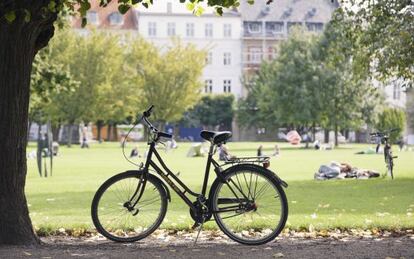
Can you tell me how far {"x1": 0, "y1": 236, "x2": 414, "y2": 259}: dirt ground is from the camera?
22.7ft

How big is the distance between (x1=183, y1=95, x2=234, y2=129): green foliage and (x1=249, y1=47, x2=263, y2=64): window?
823cm

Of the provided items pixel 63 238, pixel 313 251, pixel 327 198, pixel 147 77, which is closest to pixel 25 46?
pixel 63 238

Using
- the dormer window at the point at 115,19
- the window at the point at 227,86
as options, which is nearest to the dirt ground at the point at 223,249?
the dormer window at the point at 115,19

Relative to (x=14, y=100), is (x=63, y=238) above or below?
below

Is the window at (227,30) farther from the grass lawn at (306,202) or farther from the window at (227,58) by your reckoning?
the grass lawn at (306,202)

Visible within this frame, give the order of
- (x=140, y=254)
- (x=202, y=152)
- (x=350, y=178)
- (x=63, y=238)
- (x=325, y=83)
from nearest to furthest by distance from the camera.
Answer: (x=140, y=254)
(x=63, y=238)
(x=350, y=178)
(x=202, y=152)
(x=325, y=83)

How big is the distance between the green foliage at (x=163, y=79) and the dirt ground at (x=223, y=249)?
67741 millimetres

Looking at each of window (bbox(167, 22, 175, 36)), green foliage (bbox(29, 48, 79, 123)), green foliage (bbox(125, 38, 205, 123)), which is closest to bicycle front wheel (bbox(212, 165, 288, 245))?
green foliage (bbox(29, 48, 79, 123))

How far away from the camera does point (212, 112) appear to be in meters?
96.5

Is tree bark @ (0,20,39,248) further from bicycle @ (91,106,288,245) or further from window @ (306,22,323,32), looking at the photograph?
window @ (306,22,323,32)

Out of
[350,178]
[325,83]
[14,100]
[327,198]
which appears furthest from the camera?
[325,83]

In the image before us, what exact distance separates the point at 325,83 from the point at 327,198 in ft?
168

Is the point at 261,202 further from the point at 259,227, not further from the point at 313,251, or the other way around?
the point at 313,251

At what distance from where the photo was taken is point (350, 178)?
24531 mm
